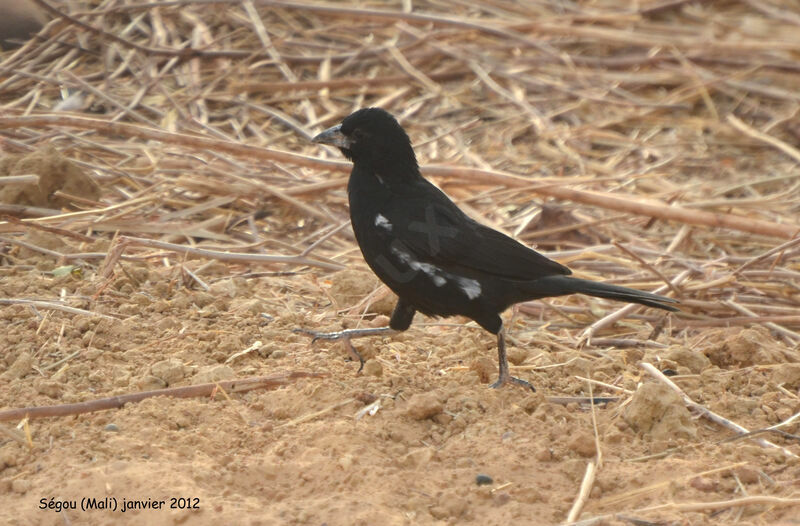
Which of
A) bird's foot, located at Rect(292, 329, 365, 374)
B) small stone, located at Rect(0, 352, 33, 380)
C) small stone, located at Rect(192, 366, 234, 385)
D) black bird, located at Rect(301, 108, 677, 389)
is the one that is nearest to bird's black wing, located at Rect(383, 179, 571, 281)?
black bird, located at Rect(301, 108, 677, 389)

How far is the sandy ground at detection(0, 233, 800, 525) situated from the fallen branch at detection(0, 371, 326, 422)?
1.3 inches

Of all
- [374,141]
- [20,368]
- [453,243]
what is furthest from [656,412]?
[20,368]

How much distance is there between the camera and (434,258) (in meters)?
3.87

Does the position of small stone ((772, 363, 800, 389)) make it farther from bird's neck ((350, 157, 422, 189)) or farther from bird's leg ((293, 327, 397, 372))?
bird's neck ((350, 157, 422, 189))

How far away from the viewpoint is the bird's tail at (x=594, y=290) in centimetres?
379

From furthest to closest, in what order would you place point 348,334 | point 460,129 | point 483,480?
point 460,129, point 348,334, point 483,480

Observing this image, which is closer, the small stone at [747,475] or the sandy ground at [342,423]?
the sandy ground at [342,423]

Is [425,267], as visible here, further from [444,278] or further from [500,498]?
[500,498]

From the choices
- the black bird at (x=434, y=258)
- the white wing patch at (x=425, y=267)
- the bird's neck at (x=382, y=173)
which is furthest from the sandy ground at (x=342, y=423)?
the bird's neck at (x=382, y=173)

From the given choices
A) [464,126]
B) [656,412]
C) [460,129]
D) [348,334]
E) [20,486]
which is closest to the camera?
[20,486]

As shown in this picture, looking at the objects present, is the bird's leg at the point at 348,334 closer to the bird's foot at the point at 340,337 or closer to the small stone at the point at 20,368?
the bird's foot at the point at 340,337

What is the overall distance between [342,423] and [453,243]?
881 millimetres

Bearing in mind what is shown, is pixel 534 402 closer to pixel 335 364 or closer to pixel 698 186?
pixel 335 364

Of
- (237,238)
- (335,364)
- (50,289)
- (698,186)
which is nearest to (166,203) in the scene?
(237,238)
